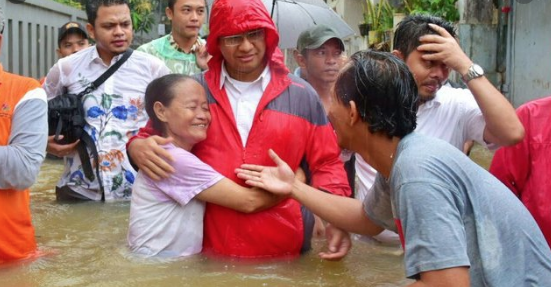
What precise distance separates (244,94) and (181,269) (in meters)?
1.06

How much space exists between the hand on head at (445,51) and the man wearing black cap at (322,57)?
2389 millimetres

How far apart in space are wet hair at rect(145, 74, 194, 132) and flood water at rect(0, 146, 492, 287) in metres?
0.80

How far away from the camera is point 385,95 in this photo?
2.94 metres

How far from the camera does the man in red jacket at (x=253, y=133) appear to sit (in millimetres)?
4602

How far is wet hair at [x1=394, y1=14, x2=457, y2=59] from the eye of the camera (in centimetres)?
431

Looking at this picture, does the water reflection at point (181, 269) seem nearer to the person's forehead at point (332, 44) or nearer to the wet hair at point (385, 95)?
the wet hair at point (385, 95)

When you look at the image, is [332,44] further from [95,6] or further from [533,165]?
[533,165]

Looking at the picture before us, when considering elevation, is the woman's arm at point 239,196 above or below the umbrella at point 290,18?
below

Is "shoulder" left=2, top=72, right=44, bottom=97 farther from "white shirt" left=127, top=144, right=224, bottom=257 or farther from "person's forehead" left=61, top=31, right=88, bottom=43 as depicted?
"person's forehead" left=61, top=31, right=88, bottom=43

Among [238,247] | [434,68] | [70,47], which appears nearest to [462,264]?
[434,68]

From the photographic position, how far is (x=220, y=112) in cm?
470

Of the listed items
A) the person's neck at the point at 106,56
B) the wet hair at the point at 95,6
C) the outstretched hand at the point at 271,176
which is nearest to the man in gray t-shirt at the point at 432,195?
the outstretched hand at the point at 271,176

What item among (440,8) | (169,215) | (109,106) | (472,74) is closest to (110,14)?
(109,106)

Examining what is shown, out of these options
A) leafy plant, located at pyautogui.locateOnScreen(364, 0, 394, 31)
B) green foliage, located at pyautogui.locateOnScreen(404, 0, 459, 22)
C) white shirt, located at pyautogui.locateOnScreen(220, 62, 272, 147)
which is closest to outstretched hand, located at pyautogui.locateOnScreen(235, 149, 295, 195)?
white shirt, located at pyautogui.locateOnScreen(220, 62, 272, 147)
